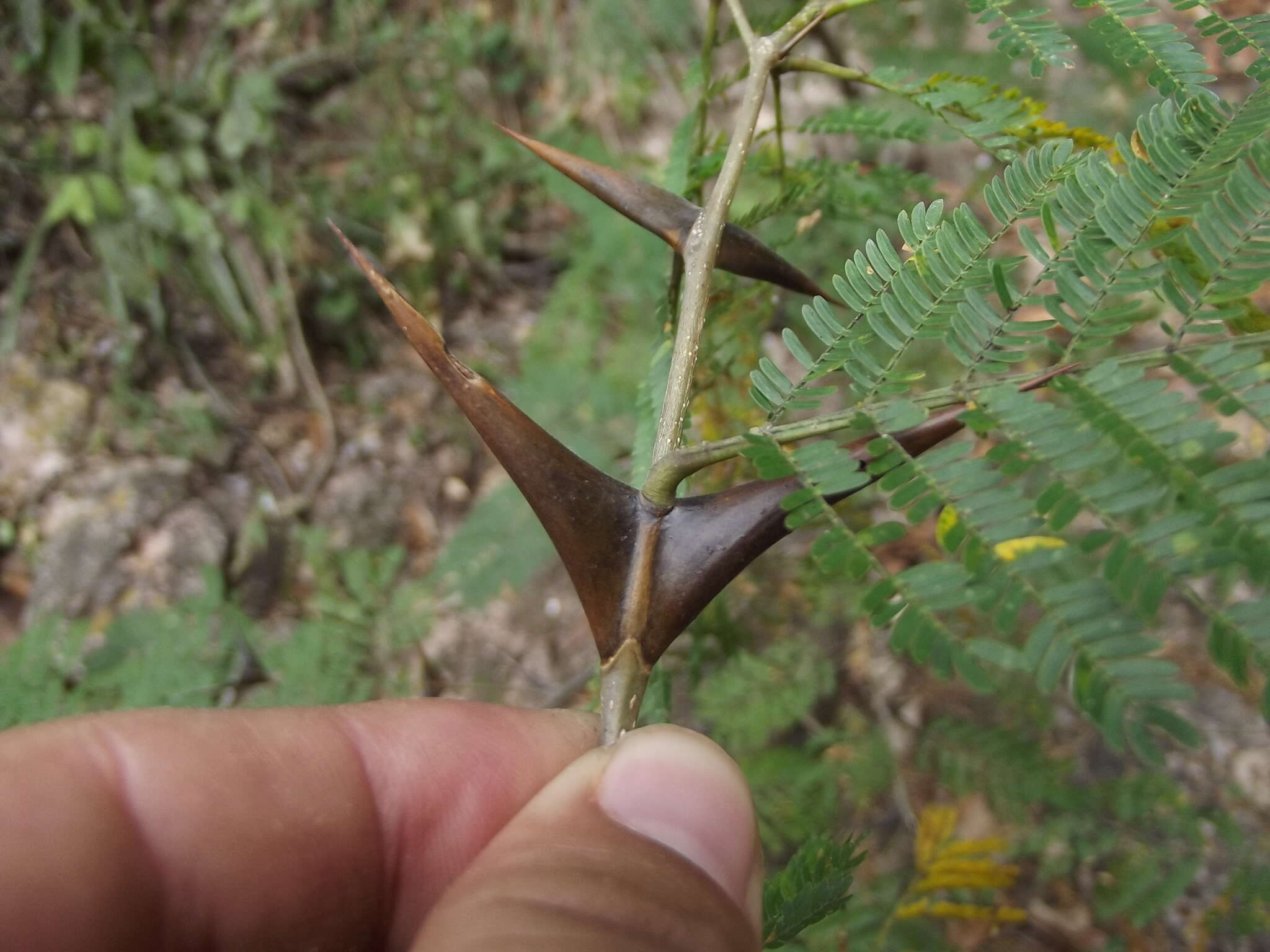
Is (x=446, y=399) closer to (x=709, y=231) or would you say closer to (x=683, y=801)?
(x=709, y=231)

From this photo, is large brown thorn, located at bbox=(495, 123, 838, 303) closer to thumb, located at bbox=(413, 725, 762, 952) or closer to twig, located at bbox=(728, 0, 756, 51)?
twig, located at bbox=(728, 0, 756, 51)

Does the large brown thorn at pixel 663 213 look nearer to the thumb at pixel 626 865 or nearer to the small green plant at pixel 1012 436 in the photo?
the small green plant at pixel 1012 436

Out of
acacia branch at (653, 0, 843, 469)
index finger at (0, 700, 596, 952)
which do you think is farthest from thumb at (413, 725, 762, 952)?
index finger at (0, 700, 596, 952)

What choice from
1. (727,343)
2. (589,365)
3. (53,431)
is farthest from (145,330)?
(727,343)

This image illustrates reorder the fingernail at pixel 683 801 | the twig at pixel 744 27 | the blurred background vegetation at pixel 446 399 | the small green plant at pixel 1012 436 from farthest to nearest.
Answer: the blurred background vegetation at pixel 446 399, the twig at pixel 744 27, the fingernail at pixel 683 801, the small green plant at pixel 1012 436

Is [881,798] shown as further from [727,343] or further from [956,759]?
[727,343]

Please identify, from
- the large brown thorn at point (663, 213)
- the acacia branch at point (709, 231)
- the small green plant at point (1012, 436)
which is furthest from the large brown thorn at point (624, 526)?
the large brown thorn at point (663, 213)
